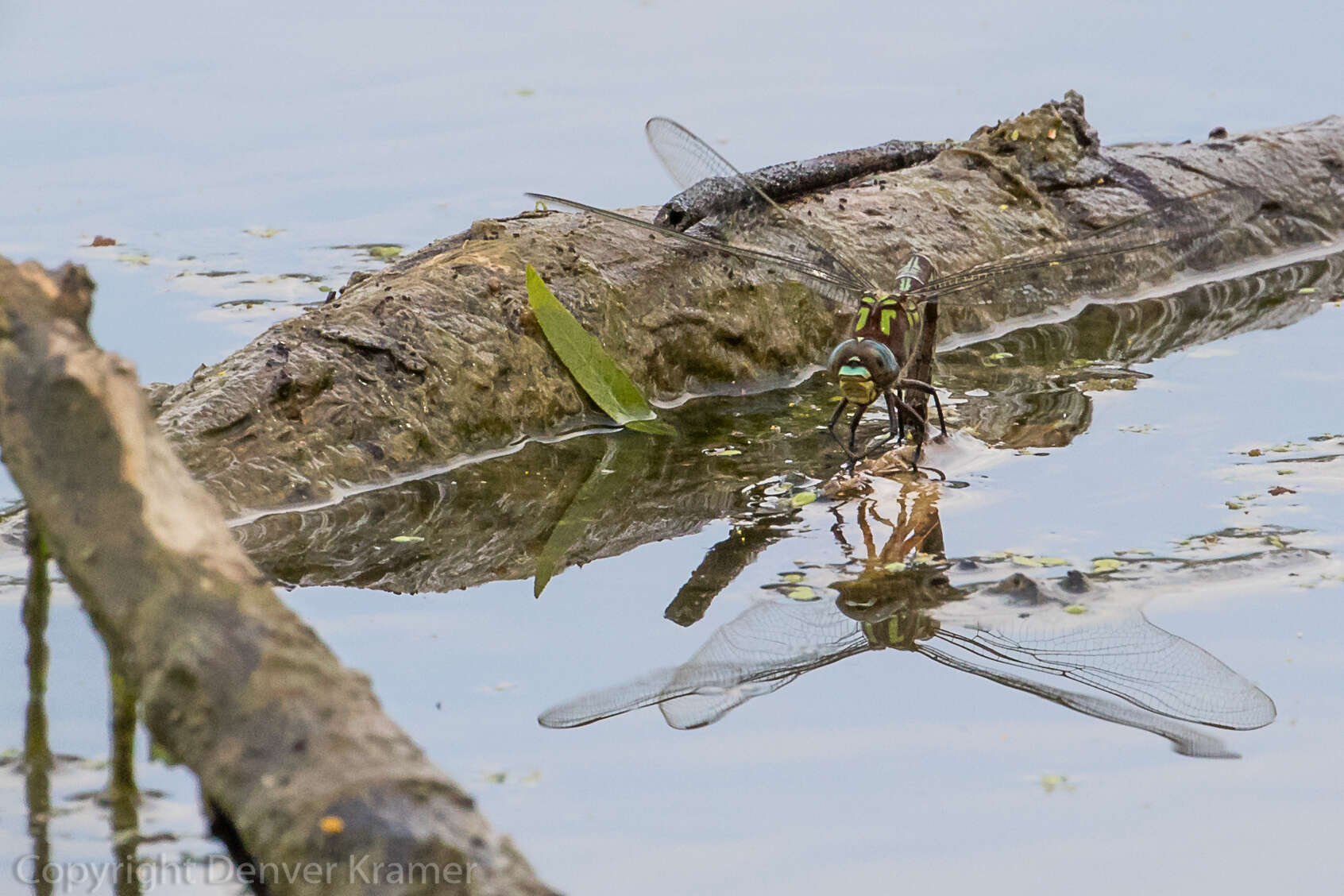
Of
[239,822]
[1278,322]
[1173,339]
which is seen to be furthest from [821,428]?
[239,822]

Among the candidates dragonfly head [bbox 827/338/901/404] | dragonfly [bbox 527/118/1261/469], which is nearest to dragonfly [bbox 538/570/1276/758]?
dragonfly head [bbox 827/338/901/404]

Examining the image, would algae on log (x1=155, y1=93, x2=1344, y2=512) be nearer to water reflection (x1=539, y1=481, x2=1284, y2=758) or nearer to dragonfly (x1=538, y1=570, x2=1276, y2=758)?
water reflection (x1=539, y1=481, x2=1284, y2=758)

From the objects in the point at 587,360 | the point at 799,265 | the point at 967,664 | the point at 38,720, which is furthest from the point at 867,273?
the point at 38,720

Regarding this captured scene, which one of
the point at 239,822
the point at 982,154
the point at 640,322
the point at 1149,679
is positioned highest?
the point at 982,154

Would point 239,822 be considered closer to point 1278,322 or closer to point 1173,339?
point 1173,339

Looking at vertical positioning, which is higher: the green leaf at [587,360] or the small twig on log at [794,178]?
the small twig on log at [794,178]

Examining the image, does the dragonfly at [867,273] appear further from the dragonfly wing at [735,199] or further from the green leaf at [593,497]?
the green leaf at [593,497]

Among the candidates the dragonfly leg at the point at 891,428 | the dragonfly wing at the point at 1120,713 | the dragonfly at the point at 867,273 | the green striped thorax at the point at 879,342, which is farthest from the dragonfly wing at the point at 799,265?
the dragonfly wing at the point at 1120,713
